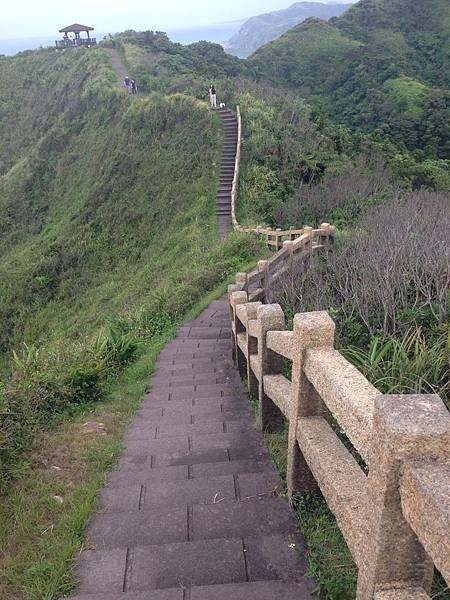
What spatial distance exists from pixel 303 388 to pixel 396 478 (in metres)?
1.27

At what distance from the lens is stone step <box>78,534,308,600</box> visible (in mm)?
2682

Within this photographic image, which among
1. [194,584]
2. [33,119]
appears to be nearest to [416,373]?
[194,584]

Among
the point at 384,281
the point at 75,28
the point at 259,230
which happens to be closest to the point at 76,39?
the point at 75,28

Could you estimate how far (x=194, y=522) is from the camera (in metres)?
3.20

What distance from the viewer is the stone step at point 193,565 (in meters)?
2.68

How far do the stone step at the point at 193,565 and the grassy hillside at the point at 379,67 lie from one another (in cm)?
3460

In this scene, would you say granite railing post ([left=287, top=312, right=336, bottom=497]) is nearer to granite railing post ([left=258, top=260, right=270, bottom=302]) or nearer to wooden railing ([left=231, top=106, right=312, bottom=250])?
granite railing post ([left=258, top=260, right=270, bottom=302])

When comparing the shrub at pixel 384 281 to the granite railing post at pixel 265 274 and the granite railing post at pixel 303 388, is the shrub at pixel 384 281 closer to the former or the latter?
the granite railing post at pixel 265 274

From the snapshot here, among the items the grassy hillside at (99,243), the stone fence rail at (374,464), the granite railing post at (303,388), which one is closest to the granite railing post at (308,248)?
the grassy hillside at (99,243)

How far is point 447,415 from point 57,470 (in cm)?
338

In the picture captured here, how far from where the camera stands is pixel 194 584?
105 inches

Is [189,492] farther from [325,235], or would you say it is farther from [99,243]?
[99,243]

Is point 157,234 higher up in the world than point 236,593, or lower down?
lower down

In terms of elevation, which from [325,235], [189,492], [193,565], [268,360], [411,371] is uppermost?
[268,360]
